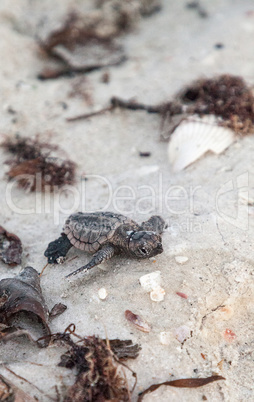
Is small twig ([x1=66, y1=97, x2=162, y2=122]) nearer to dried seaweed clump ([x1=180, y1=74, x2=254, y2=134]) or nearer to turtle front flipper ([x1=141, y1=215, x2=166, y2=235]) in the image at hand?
dried seaweed clump ([x1=180, y1=74, x2=254, y2=134])

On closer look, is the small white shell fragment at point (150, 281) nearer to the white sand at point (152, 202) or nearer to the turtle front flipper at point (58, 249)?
the white sand at point (152, 202)

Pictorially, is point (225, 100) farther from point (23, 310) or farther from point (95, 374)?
point (95, 374)

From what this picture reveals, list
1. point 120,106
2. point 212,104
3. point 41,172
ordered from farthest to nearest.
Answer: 1. point 120,106
2. point 212,104
3. point 41,172

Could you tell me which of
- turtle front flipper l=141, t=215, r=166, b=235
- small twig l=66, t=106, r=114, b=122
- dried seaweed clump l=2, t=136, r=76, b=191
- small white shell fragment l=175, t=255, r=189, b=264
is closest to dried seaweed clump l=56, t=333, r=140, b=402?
small white shell fragment l=175, t=255, r=189, b=264

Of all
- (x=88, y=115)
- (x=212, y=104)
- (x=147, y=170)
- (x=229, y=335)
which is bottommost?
(x=229, y=335)

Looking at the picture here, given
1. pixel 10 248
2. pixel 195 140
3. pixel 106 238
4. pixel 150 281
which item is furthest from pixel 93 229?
pixel 195 140

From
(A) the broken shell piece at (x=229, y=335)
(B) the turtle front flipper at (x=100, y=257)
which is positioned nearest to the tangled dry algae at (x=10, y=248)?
(B) the turtle front flipper at (x=100, y=257)

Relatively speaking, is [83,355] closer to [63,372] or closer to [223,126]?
[63,372]

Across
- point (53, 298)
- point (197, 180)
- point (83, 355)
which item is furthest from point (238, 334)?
point (197, 180)
